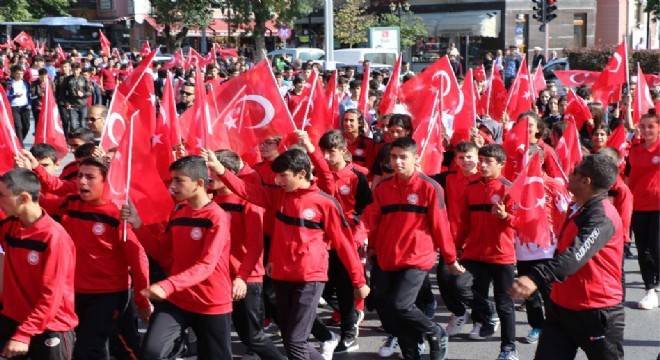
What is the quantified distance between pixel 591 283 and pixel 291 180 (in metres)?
2.07

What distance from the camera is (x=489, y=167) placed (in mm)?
7344

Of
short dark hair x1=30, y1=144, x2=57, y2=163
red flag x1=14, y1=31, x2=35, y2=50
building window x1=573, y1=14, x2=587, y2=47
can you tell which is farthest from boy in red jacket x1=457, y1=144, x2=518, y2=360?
building window x1=573, y1=14, x2=587, y2=47

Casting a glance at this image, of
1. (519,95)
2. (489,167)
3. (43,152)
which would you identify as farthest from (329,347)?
(519,95)

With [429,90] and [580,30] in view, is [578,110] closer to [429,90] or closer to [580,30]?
[429,90]

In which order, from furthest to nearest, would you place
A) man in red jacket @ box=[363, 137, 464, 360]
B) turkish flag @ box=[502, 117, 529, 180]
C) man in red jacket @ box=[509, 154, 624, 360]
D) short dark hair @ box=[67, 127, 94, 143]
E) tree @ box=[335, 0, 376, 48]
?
tree @ box=[335, 0, 376, 48] → turkish flag @ box=[502, 117, 529, 180] → short dark hair @ box=[67, 127, 94, 143] → man in red jacket @ box=[363, 137, 464, 360] → man in red jacket @ box=[509, 154, 624, 360]

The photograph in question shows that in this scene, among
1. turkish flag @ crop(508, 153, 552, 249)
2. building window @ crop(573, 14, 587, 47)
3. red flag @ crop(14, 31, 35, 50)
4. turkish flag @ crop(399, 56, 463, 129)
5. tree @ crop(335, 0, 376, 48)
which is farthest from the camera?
building window @ crop(573, 14, 587, 47)

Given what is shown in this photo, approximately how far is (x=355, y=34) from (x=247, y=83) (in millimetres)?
34963

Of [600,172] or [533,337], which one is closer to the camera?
[600,172]

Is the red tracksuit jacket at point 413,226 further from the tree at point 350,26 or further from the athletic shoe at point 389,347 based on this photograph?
the tree at point 350,26

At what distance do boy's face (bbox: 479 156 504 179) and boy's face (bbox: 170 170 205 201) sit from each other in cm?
251

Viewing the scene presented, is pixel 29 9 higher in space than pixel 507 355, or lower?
higher

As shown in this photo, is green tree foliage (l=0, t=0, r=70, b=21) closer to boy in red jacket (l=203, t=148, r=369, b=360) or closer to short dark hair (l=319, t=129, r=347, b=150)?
short dark hair (l=319, t=129, r=347, b=150)

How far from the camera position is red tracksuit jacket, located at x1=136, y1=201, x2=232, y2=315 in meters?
5.72

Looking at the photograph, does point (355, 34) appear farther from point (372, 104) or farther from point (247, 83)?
point (247, 83)
